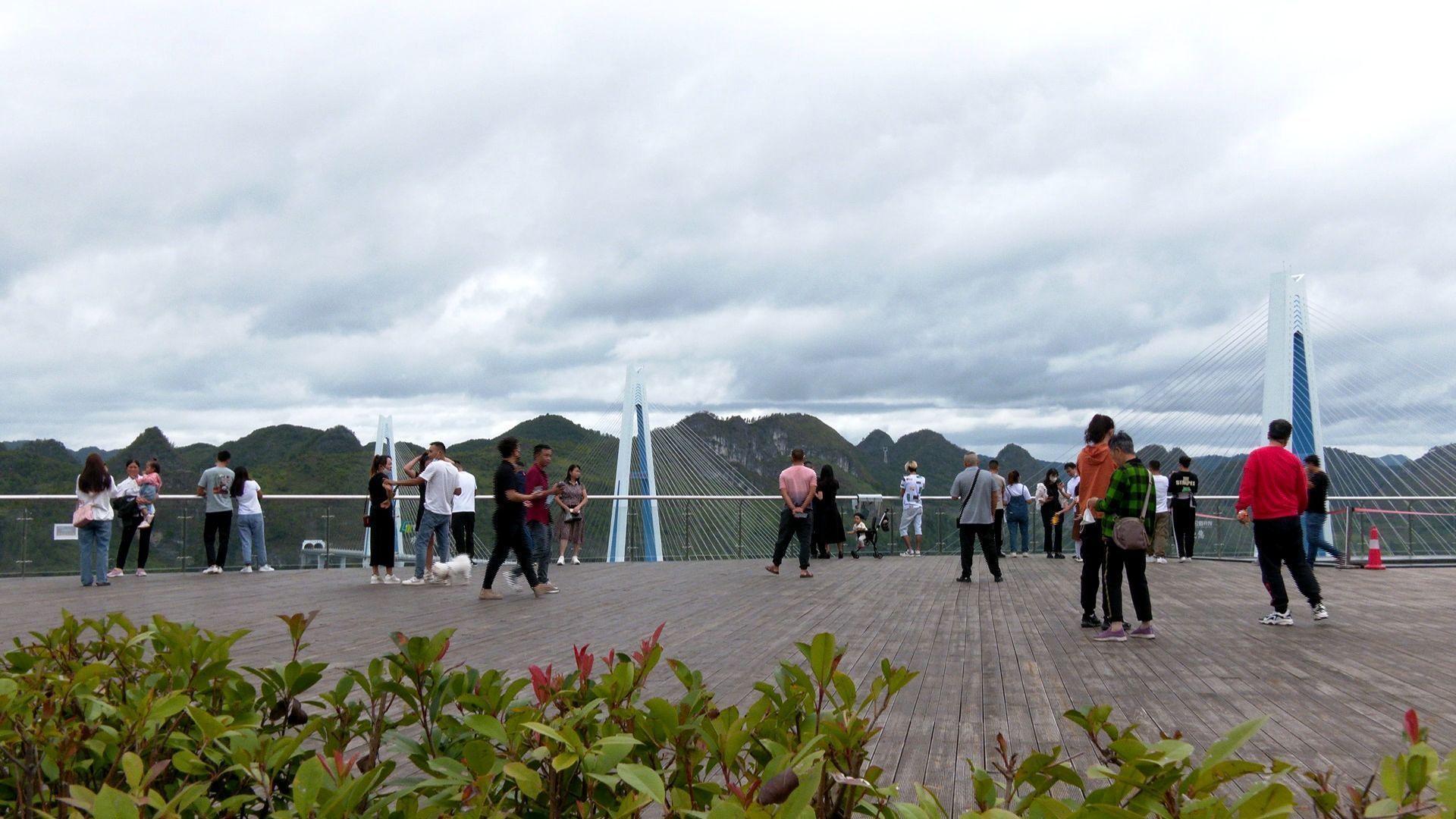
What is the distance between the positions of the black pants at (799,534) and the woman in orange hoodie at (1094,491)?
6280 mm

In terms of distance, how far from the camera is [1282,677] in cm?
663

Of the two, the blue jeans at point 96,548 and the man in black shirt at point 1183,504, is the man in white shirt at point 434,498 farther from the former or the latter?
the man in black shirt at point 1183,504

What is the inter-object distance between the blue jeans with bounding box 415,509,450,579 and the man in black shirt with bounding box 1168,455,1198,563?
40.4ft

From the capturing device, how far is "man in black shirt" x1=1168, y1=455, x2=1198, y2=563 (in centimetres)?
1952

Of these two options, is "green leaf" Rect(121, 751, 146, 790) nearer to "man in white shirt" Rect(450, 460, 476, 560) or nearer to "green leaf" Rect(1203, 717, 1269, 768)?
"green leaf" Rect(1203, 717, 1269, 768)

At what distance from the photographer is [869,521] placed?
75.0ft

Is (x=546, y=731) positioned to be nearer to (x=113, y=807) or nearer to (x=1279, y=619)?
(x=113, y=807)

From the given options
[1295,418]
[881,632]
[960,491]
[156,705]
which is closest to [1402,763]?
[156,705]

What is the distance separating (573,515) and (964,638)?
431 inches

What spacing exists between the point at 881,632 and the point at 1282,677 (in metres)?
3.02

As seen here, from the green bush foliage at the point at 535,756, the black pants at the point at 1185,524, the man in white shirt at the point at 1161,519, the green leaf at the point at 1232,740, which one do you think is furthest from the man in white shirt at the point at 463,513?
the green leaf at the point at 1232,740

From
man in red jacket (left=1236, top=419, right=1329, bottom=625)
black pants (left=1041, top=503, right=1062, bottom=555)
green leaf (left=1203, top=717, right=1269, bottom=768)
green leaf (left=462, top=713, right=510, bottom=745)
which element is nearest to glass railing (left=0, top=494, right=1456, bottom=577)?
black pants (left=1041, top=503, right=1062, bottom=555)

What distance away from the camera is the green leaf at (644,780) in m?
1.30

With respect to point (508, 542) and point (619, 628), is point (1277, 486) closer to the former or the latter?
point (619, 628)
